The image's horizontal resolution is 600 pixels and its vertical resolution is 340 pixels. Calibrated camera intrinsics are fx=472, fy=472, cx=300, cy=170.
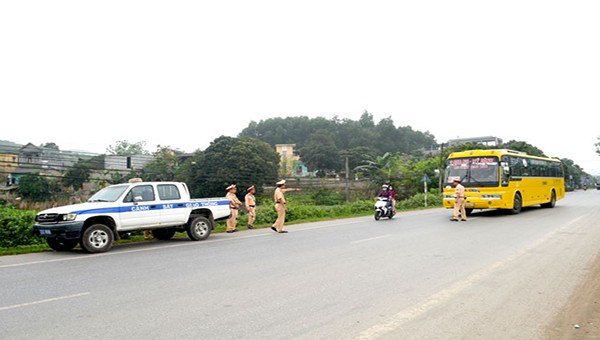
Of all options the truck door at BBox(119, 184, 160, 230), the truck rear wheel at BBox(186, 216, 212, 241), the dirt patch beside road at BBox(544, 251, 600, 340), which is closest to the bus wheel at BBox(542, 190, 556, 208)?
the truck rear wheel at BBox(186, 216, 212, 241)

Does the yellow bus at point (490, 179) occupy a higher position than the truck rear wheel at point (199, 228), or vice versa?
the yellow bus at point (490, 179)

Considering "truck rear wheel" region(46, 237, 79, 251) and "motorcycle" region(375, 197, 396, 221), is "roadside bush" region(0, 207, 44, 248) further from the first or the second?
"motorcycle" region(375, 197, 396, 221)

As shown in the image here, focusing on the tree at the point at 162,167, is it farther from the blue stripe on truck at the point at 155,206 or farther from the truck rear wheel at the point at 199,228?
the truck rear wheel at the point at 199,228

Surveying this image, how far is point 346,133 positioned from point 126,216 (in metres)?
115

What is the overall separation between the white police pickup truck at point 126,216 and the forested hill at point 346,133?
103 meters

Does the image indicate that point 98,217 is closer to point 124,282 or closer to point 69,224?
point 69,224

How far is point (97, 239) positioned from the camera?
37.2ft

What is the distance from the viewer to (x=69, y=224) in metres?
10.9

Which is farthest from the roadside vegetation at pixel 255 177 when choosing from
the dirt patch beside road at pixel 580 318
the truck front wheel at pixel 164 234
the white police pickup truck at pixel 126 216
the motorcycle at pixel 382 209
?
the dirt patch beside road at pixel 580 318

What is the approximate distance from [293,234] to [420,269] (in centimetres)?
707

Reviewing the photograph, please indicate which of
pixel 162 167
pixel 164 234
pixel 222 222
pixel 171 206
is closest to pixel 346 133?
pixel 162 167

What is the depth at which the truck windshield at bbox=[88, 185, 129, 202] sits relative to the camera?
1212cm

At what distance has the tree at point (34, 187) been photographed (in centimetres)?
3086

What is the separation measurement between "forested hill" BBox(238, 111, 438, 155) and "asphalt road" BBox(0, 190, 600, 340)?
106 m
